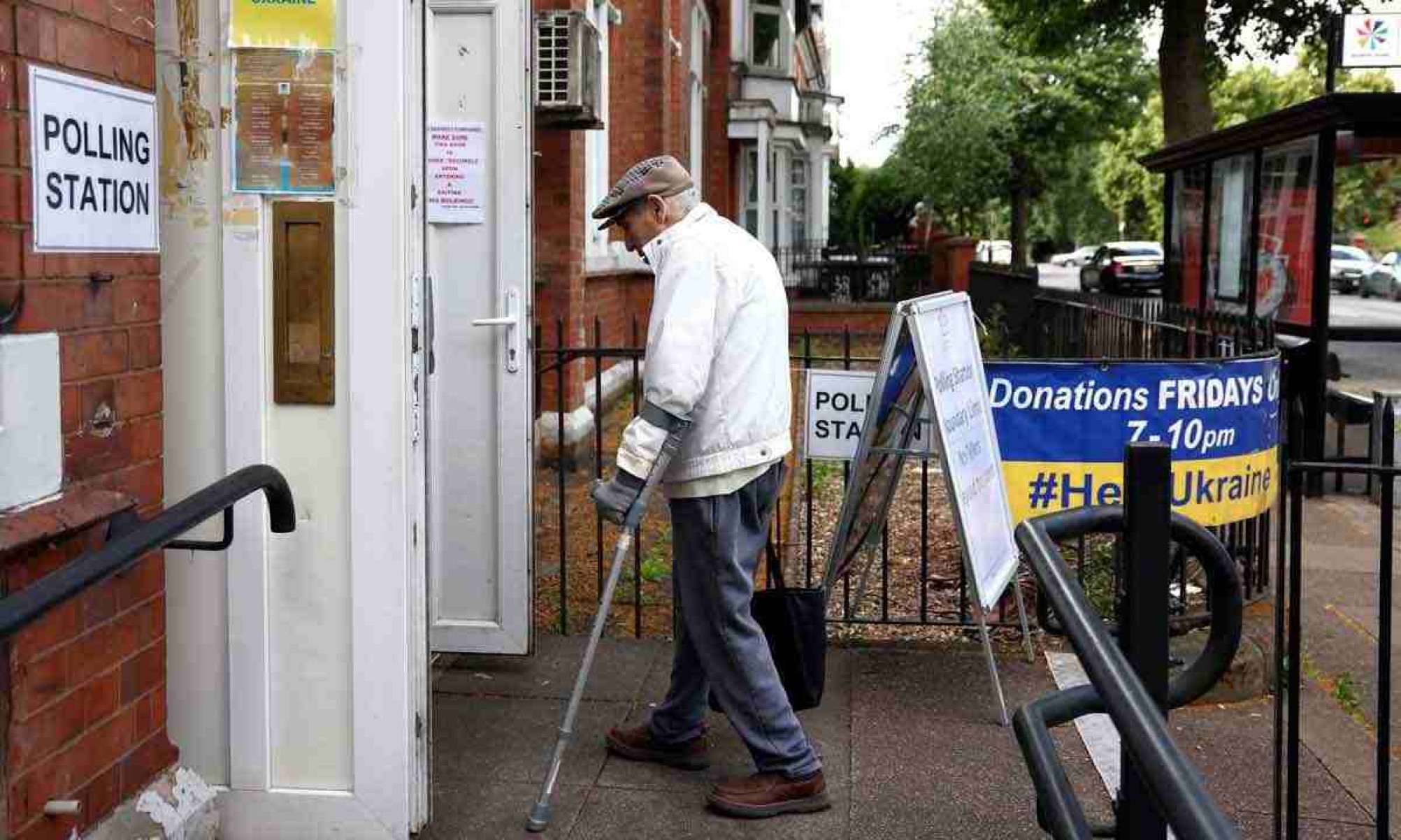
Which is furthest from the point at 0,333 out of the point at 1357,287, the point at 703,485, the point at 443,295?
the point at 1357,287

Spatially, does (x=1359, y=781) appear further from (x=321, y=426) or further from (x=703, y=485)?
(x=321, y=426)

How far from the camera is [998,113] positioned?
3403cm

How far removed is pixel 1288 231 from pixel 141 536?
8.35 m

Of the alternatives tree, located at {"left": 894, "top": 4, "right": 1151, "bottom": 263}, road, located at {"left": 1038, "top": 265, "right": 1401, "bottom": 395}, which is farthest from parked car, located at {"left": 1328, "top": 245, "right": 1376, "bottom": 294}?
tree, located at {"left": 894, "top": 4, "right": 1151, "bottom": 263}

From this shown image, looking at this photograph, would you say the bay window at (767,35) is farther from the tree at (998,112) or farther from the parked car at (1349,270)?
the parked car at (1349,270)

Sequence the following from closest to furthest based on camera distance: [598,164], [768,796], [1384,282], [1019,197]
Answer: [768,796] < [598,164] < [1384,282] < [1019,197]

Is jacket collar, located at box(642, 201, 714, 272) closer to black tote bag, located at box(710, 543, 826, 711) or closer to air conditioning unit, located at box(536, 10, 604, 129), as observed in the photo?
black tote bag, located at box(710, 543, 826, 711)

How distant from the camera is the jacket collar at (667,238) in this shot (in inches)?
166

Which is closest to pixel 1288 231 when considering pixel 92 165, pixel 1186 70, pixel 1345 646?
pixel 1345 646

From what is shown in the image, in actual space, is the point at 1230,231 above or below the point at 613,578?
above

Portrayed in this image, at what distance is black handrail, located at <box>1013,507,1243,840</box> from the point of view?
181 centimetres

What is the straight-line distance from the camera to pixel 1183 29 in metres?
16.0

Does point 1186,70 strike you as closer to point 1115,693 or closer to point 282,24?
point 282,24

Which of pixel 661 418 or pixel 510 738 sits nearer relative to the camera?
pixel 661 418
